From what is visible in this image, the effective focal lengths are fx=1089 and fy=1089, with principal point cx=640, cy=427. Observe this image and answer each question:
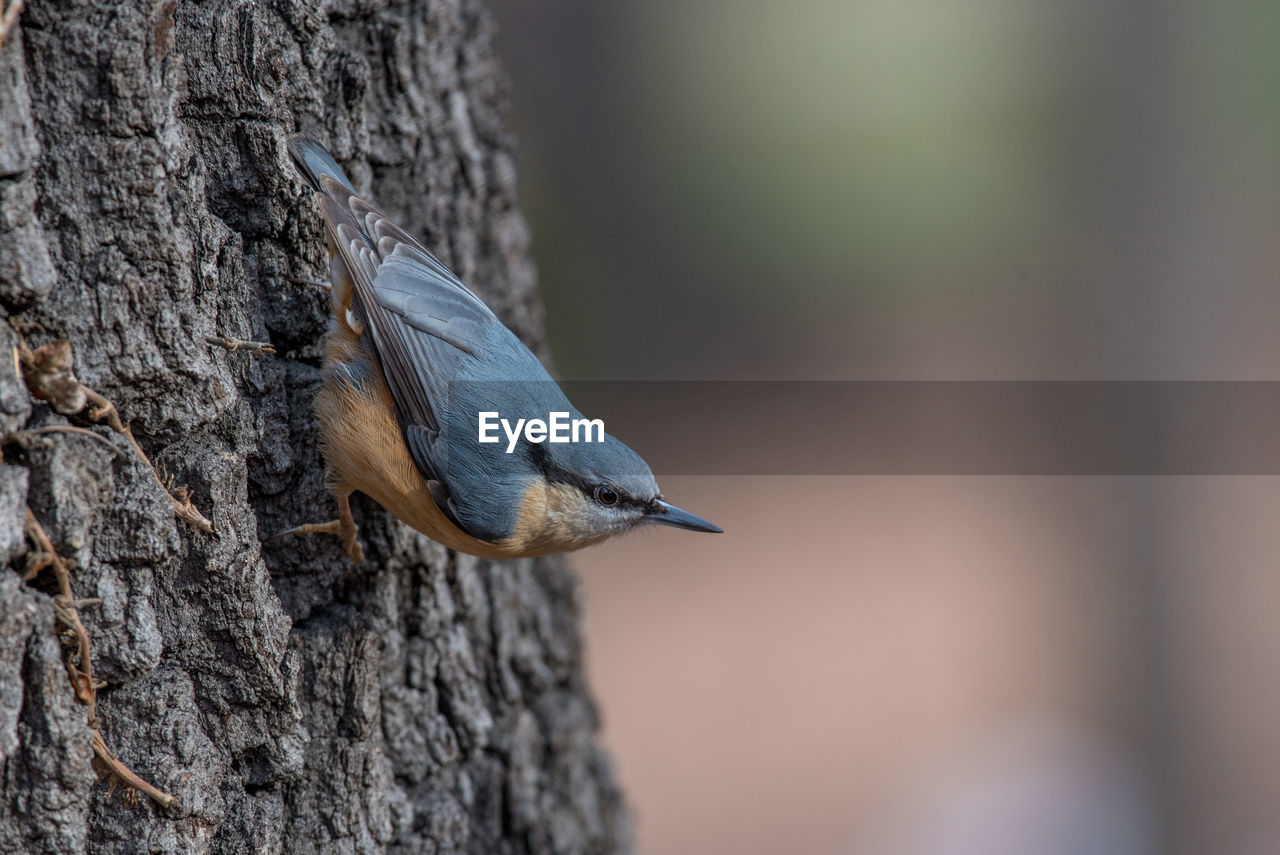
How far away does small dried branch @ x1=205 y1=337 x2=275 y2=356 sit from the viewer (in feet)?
6.33

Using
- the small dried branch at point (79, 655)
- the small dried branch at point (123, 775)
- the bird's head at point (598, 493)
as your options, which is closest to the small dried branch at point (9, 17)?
the small dried branch at point (79, 655)

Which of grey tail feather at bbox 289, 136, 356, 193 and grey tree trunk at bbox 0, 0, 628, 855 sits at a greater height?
grey tail feather at bbox 289, 136, 356, 193

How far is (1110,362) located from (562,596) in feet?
10.1

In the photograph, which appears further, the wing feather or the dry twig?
the wing feather

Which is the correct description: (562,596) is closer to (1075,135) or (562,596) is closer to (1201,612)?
(1201,612)

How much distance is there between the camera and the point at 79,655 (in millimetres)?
1689

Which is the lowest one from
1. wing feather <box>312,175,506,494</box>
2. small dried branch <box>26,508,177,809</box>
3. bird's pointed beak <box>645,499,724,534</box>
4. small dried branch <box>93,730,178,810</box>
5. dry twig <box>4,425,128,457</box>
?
small dried branch <box>93,730,178,810</box>

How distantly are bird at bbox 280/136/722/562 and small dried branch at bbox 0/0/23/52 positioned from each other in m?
0.57

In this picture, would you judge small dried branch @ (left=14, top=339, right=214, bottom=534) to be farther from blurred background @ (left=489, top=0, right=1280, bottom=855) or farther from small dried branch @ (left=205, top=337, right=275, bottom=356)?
blurred background @ (left=489, top=0, right=1280, bottom=855)

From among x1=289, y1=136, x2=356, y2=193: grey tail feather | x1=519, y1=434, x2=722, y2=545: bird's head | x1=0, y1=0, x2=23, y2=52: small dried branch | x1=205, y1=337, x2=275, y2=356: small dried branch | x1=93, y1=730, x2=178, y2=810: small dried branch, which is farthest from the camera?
x1=519, y1=434, x2=722, y2=545: bird's head

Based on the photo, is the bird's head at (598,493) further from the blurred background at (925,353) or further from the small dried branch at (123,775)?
the blurred background at (925,353)

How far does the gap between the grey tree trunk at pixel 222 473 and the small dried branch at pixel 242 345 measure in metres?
0.02

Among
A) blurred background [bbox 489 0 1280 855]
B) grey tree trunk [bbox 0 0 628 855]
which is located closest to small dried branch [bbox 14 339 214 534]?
grey tree trunk [bbox 0 0 628 855]

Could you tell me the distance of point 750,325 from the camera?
20.2 feet
